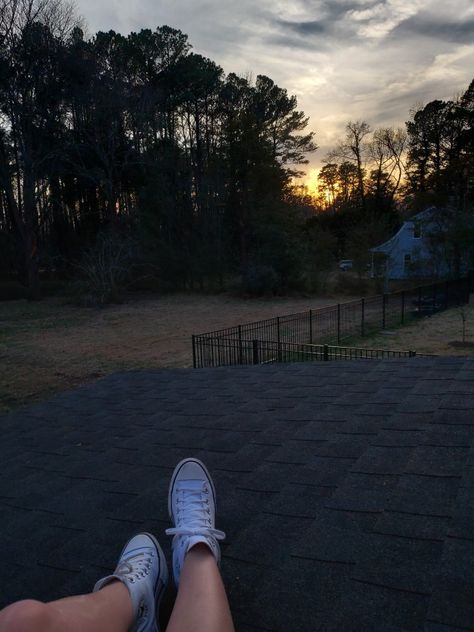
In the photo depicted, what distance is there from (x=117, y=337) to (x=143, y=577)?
13.7m

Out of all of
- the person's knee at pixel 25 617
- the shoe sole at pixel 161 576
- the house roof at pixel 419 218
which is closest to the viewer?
the person's knee at pixel 25 617

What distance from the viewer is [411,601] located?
1.37 m

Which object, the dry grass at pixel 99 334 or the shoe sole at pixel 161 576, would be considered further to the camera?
the dry grass at pixel 99 334

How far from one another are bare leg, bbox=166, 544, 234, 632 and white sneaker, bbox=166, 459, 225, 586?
0.08 m

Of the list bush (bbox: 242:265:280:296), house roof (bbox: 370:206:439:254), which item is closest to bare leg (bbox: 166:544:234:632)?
bush (bbox: 242:265:280:296)

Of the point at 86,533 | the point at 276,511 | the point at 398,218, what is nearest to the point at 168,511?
the point at 86,533

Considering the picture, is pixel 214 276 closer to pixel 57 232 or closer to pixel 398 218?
pixel 57 232

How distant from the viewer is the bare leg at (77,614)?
128 cm

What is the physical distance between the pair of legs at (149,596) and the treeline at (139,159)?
77.8 ft

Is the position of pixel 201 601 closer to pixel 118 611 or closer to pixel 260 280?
pixel 118 611

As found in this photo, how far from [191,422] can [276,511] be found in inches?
69.4

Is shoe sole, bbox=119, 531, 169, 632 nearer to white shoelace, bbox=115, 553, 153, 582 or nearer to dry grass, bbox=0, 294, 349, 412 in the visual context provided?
white shoelace, bbox=115, 553, 153, 582

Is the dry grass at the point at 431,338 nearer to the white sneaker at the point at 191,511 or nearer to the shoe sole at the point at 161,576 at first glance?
the white sneaker at the point at 191,511

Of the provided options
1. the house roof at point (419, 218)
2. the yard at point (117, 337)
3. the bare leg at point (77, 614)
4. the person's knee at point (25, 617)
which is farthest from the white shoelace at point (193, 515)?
the house roof at point (419, 218)
